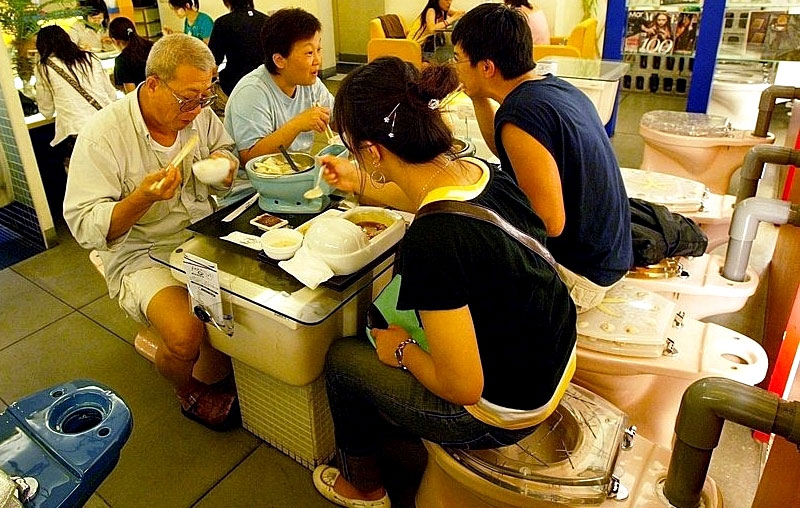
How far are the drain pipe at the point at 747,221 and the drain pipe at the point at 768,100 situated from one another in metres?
1.02

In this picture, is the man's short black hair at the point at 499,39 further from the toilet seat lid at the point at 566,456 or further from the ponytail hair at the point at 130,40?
the ponytail hair at the point at 130,40

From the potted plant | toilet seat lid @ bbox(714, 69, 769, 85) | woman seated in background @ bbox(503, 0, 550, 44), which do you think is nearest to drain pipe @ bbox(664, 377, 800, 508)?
toilet seat lid @ bbox(714, 69, 769, 85)

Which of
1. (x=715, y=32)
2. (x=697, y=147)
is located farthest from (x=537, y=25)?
(x=697, y=147)

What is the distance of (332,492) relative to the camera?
5.69ft

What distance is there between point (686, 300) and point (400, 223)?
1088 millimetres

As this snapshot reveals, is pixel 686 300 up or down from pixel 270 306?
down

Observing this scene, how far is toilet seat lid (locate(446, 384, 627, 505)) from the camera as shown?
4.35 ft

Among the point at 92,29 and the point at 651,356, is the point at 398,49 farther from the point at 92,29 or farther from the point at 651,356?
the point at 651,356

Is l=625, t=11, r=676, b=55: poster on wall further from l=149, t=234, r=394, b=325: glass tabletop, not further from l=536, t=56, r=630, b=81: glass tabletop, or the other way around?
l=149, t=234, r=394, b=325: glass tabletop

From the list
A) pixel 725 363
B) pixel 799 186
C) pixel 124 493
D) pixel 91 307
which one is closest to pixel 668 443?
pixel 725 363

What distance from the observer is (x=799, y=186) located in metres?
2.32

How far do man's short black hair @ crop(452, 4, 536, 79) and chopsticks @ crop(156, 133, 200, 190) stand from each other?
853 mm

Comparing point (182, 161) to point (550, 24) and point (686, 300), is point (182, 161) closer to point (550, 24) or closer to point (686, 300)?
point (686, 300)

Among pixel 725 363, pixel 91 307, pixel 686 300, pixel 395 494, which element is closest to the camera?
pixel 725 363
